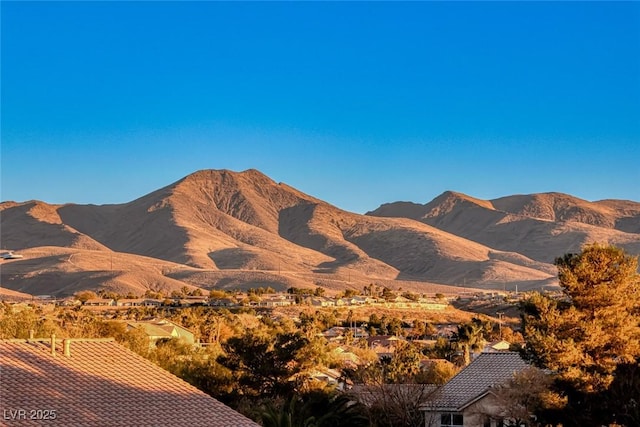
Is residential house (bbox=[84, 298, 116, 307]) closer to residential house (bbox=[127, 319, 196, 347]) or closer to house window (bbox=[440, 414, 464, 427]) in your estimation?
residential house (bbox=[127, 319, 196, 347])

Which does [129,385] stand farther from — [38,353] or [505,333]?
[505,333]

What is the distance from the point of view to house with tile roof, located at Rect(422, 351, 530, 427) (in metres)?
28.5

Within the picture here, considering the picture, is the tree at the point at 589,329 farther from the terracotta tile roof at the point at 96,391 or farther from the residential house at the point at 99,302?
the residential house at the point at 99,302

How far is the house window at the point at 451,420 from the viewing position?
29.5 meters

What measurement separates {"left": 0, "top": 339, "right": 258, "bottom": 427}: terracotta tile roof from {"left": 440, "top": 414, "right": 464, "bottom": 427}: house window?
12.1m

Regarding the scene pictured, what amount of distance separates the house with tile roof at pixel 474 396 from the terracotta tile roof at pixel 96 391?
10972 mm

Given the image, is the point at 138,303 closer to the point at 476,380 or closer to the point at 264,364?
the point at 264,364

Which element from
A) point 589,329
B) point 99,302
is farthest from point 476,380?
point 99,302

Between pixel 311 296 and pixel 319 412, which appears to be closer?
pixel 319 412

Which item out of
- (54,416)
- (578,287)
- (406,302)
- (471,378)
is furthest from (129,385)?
(406,302)

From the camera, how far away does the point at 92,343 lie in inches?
835

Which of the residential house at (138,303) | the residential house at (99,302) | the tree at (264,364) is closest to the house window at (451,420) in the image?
the tree at (264,364)

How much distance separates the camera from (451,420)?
97.5ft

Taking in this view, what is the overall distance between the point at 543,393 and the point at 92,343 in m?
11.2
